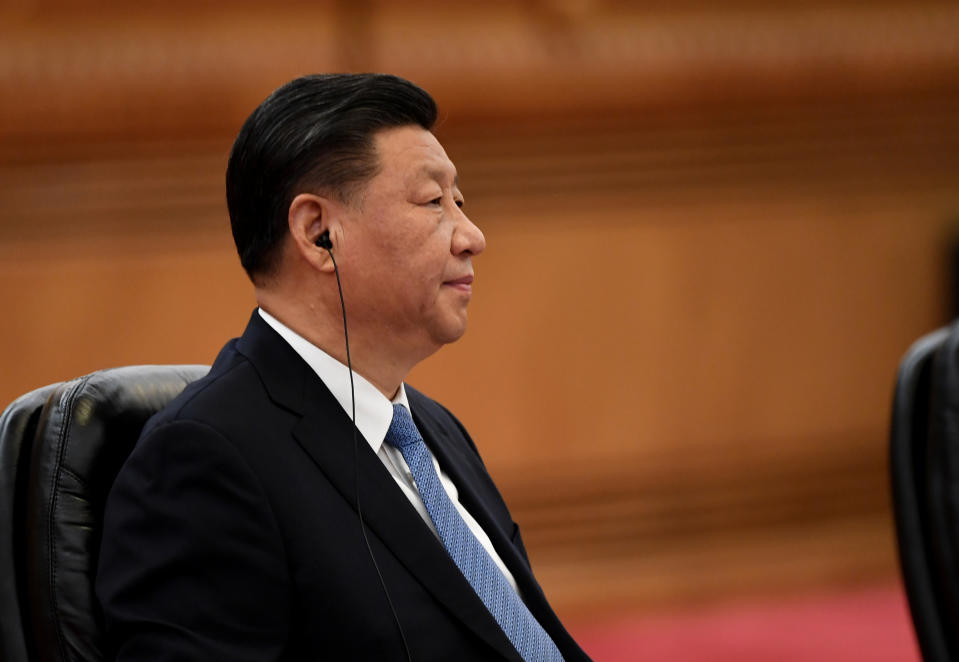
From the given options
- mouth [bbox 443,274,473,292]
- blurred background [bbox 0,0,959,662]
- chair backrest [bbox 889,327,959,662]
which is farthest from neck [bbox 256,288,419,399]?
blurred background [bbox 0,0,959,662]

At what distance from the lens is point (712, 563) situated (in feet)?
11.6

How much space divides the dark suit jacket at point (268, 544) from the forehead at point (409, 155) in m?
0.24

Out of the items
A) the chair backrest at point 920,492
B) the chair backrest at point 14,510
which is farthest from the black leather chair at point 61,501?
the chair backrest at point 920,492

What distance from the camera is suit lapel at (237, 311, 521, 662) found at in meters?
1.20

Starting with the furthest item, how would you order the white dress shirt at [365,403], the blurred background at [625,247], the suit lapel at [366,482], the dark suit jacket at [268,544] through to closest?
1. the blurred background at [625,247]
2. the white dress shirt at [365,403]
3. the suit lapel at [366,482]
4. the dark suit jacket at [268,544]

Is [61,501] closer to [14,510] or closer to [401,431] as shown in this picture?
[14,510]

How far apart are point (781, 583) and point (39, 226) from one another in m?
2.36

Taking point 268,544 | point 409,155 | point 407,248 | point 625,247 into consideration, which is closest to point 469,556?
point 268,544

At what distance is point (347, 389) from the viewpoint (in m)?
1.32

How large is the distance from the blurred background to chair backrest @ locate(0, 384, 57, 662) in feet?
5.77

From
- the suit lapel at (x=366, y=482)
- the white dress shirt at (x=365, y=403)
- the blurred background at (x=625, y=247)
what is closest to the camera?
the suit lapel at (x=366, y=482)

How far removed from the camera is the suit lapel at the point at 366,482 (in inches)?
47.4

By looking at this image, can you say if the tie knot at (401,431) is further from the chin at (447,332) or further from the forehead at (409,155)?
the forehead at (409,155)

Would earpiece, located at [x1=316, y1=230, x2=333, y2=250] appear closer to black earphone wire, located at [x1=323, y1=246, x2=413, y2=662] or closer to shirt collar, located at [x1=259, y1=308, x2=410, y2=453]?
black earphone wire, located at [x1=323, y1=246, x2=413, y2=662]
